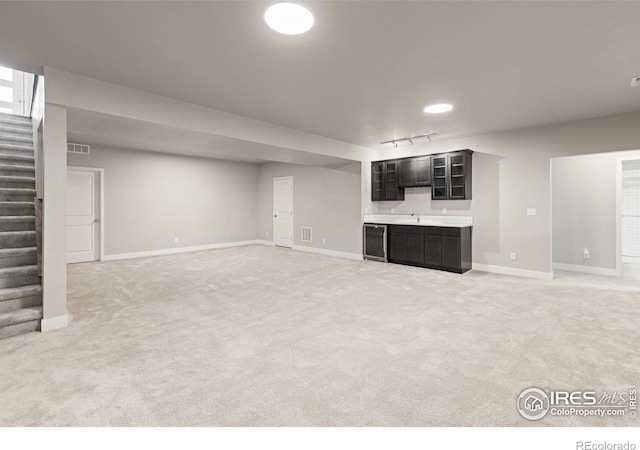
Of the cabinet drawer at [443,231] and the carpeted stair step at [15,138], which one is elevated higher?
the carpeted stair step at [15,138]

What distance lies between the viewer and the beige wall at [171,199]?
6949mm

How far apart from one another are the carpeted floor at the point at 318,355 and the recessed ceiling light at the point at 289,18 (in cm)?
253

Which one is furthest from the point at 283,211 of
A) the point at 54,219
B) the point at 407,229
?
the point at 54,219

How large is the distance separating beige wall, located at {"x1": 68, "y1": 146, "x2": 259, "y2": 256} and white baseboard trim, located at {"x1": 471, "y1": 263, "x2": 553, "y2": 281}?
20.9 ft

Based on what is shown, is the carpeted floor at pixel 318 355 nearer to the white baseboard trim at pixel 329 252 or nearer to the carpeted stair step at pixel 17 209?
the carpeted stair step at pixel 17 209

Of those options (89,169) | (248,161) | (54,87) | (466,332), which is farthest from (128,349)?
(248,161)

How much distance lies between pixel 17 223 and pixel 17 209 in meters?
0.28

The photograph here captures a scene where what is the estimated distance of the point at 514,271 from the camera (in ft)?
18.2

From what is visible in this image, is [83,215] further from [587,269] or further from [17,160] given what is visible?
[587,269]

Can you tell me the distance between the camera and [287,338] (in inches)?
113

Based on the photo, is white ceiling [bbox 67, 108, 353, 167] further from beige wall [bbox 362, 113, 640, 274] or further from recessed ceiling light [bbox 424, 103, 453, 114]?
beige wall [bbox 362, 113, 640, 274]

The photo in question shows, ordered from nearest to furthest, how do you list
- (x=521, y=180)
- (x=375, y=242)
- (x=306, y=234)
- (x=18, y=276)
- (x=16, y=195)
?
1. (x=18, y=276)
2. (x=16, y=195)
3. (x=521, y=180)
4. (x=375, y=242)
5. (x=306, y=234)

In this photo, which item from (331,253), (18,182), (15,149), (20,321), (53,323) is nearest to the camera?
(20,321)

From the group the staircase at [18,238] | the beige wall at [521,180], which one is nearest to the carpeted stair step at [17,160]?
the staircase at [18,238]
